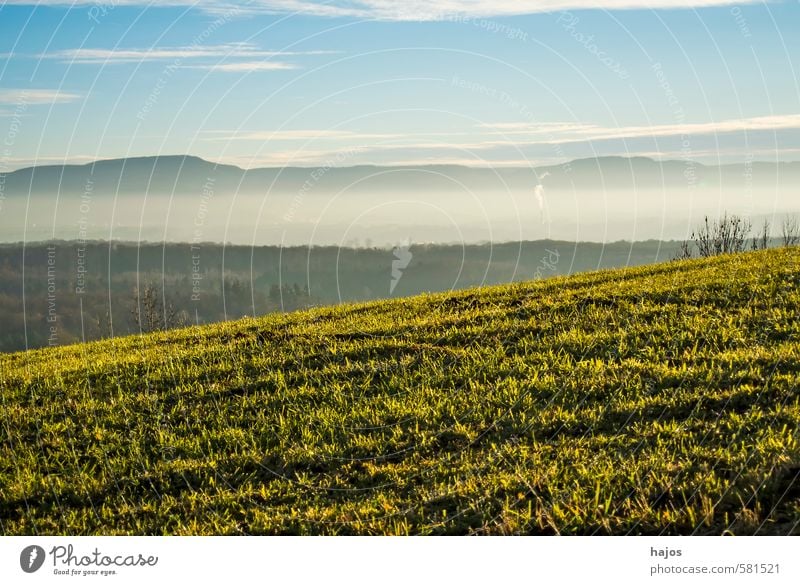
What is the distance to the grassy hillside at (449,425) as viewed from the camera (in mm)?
7688

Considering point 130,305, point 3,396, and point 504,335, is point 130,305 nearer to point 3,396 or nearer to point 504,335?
point 3,396

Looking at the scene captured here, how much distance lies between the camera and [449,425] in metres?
9.84

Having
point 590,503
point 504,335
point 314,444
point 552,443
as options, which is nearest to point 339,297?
point 504,335
